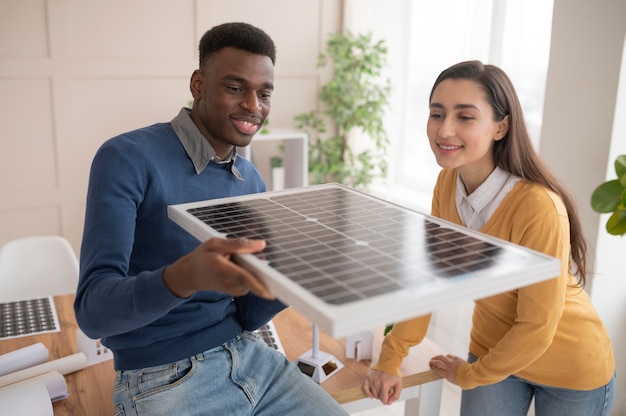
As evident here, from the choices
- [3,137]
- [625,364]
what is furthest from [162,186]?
[3,137]

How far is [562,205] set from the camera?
1.69m

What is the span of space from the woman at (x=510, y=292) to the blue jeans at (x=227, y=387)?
0.88ft

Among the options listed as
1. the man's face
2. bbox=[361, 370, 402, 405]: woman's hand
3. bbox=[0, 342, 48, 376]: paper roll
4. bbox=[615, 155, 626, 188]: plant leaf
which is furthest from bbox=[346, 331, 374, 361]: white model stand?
bbox=[615, 155, 626, 188]: plant leaf

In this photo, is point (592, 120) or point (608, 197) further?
point (592, 120)

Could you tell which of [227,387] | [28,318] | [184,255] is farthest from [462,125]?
[28,318]

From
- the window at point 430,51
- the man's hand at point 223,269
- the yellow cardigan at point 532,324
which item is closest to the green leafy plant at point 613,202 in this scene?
the yellow cardigan at point 532,324

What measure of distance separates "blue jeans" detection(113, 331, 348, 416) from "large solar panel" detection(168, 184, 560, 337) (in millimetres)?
439

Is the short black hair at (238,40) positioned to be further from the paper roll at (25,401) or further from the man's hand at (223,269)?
the paper roll at (25,401)

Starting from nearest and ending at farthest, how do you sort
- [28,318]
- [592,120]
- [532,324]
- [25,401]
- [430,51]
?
1. [25,401]
2. [532,324]
3. [28,318]
4. [592,120]
5. [430,51]

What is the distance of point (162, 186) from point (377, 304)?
85 cm

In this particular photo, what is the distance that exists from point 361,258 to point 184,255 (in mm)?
593

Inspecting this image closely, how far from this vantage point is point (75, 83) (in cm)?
427

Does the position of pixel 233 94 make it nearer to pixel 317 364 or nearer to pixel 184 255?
pixel 184 255

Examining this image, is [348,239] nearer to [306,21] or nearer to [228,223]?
[228,223]
